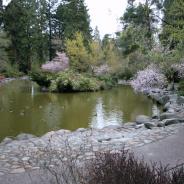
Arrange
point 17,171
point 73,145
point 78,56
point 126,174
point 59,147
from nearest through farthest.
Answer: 1. point 126,174
2. point 17,171
3. point 59,147
4. point 73,145
5. point 78,56

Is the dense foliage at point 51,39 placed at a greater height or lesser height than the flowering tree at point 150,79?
greater

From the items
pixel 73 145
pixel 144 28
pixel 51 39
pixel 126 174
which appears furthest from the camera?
pixel 51 39

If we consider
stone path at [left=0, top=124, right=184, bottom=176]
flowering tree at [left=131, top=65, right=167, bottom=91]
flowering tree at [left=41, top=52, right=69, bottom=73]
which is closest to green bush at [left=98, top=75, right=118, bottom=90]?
flowering tree at [left=41, top=52, right=69, bottom=73]

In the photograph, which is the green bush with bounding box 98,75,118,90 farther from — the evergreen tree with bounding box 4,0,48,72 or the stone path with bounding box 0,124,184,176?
the evergreen tree with bounding box 4,0,48,72

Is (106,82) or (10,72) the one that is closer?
(106,82)

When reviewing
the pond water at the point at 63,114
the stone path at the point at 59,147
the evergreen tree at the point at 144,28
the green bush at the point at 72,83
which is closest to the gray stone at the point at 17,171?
the stone path at the point at 59,147

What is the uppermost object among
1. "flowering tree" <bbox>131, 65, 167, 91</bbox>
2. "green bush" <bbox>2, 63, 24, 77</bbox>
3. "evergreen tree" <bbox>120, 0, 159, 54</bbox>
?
"evergreen tree" <bbox>120, 0, 159, 54</bbox>

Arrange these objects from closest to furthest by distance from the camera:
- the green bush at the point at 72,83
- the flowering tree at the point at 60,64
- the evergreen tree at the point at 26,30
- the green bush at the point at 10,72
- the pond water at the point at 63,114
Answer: the pond water at the point at 63,114 → the green bush at the point at 72,83 → the flowering tree at the point at 60,64 → the green bush at the point at 10,72 → the evergreen tree at the point at 26,30

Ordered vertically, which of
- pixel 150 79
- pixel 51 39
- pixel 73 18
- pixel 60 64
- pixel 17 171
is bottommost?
pixel 17 171

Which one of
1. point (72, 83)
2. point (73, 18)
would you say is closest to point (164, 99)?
point (72, 83)

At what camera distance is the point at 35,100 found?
2027cm

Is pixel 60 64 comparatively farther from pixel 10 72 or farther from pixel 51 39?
pixel 51 39

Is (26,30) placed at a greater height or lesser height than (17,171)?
greater

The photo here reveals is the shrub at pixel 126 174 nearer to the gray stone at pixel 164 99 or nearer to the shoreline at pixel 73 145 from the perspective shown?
the shoreline at pixel 73 145
